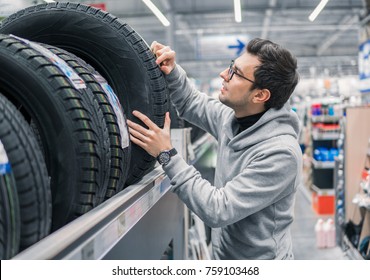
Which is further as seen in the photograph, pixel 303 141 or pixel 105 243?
pixel 303 141

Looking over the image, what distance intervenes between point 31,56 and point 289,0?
48.6 feet

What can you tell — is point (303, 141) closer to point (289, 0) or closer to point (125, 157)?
point (289, 0)

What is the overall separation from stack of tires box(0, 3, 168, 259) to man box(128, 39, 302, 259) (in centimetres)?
14

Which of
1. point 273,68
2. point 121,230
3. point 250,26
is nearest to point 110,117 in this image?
point 121,230

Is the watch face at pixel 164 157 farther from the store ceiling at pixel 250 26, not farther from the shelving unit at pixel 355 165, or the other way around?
the shelving unit at pixel 355 165

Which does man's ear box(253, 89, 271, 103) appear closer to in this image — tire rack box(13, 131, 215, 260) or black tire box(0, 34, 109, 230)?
tire rack box(13, 131, 215, 260)

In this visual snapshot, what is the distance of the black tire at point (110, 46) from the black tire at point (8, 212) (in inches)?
26.0

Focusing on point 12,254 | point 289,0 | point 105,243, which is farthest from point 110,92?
point 289,0

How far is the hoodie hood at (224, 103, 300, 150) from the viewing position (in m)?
1.71

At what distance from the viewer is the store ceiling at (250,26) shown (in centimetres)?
1354

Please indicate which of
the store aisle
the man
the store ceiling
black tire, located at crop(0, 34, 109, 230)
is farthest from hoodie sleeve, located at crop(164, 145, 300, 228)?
the store aisle

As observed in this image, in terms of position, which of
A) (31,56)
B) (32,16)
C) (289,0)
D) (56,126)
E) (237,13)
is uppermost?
(289,0)

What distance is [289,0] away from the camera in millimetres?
14688

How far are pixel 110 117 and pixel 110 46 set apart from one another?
262mm
